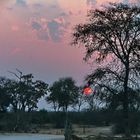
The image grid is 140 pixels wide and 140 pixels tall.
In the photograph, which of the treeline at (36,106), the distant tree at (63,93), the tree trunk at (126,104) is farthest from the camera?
the distant tree at (63,93)

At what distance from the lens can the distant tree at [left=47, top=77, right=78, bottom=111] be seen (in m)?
138

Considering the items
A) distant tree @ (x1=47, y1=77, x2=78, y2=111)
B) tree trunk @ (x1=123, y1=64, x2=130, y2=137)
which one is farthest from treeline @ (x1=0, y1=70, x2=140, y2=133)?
tree trunk @ (x1=123, y1=64, x2=130, y2=137)

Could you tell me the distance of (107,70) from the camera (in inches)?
1743

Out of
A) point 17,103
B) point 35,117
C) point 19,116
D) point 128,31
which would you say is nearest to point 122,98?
point 128,31

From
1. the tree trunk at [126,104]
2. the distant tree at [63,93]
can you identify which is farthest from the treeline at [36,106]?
the tree trunk at [126,104]

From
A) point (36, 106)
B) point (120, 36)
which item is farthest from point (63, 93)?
point (120, 36)

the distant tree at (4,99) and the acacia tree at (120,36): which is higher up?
the distant tree at (4,99)

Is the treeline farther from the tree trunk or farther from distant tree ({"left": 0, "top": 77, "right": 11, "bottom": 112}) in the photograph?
the tree trunk

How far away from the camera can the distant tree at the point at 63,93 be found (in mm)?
138250

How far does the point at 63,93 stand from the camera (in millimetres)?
140875

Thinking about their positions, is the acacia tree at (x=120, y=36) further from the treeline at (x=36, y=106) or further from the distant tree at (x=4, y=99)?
the distant tree at (x=4, y=99)

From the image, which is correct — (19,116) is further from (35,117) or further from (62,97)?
(62,97)

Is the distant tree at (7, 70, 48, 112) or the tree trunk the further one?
the distant tree at (7, 70, 48, 112)

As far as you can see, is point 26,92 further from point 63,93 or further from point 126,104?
point 126,104
